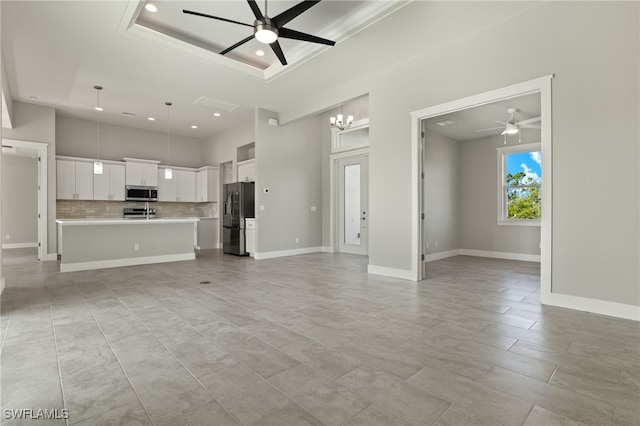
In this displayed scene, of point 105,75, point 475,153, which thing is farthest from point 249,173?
point 475,153

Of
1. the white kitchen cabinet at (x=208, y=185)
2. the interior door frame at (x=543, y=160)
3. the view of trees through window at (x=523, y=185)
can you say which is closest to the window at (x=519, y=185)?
the view of trees through window at (x=523, y=185)

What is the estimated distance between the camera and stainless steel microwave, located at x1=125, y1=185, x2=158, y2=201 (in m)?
8.69

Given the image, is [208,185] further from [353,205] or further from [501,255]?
[501,255]

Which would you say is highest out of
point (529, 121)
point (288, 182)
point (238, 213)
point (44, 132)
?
point (44, 132)

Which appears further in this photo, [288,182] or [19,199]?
[19,199]

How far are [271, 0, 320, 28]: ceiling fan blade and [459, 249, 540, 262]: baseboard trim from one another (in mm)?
6765

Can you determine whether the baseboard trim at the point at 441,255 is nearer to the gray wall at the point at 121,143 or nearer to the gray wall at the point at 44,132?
the gray wall at the point at 121,143

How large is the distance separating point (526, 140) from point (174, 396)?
26.7 feet

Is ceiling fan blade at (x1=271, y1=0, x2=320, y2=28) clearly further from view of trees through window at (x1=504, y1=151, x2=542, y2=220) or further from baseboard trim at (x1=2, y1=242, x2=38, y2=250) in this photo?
baseboard trim at (x1=2, y1=242, x2=38, y2=250)

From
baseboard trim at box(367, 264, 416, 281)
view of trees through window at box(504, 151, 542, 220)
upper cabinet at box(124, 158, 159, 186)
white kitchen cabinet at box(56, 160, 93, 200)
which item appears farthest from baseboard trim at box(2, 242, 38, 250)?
view of trees through window at box(504, 151, 542, 220)

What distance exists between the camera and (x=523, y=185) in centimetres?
729

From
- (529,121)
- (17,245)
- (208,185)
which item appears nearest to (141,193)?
(208,185)

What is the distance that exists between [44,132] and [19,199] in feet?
12.6

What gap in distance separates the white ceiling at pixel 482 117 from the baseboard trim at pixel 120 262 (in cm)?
598
